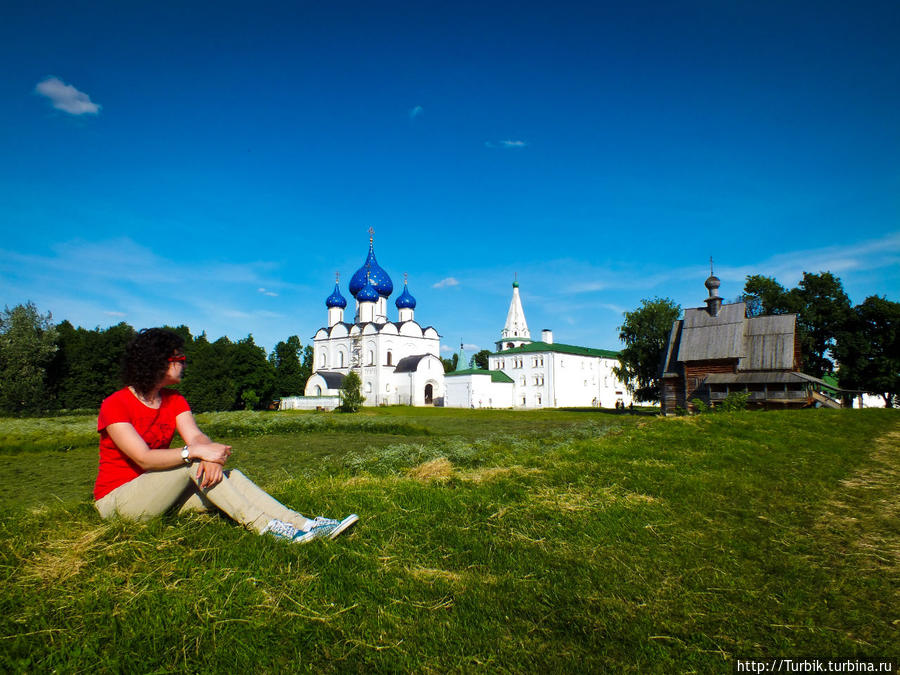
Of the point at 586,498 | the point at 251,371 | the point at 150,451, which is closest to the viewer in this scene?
the point at 150,451

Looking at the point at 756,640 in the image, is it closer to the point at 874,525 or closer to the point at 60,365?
the point at 874,525

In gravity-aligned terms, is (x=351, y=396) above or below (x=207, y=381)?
below

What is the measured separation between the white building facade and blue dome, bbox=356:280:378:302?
16152 millimetres

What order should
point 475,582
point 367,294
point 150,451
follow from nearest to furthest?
1. point 475,582
2. point 150,451
3. point 367,294

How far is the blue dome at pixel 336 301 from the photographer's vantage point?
189 feet

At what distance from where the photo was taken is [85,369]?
35500 millimetres

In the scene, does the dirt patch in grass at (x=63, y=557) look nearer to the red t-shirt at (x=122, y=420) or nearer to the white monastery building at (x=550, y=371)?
the red t-shirt at (x=122, y=420)

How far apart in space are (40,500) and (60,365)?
124 feet

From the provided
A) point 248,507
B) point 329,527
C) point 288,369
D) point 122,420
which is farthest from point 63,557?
point 288,369

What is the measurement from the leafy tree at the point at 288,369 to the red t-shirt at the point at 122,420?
157 feet

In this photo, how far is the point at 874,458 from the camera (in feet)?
26.1

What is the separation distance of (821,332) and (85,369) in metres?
52.8

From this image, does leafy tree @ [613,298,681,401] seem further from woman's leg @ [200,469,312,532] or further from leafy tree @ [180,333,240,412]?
woman's leg @ [200,469,312,532]

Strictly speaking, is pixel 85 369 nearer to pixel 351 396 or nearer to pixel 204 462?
pixel 351 396
